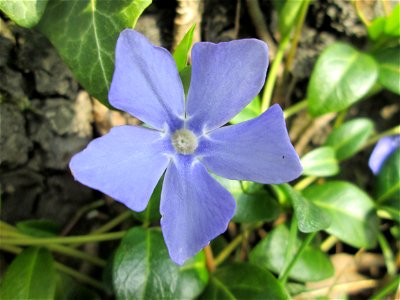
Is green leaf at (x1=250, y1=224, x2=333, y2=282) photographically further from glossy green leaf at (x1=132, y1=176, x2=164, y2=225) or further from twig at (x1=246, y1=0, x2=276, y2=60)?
twig at (x1=246, y1=0, x2=276, y2=60)

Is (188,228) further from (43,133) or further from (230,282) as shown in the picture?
(43,133)

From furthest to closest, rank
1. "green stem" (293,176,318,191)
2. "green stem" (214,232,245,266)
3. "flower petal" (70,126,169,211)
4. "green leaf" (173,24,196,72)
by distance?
"green stem" (293,176,318,191) → "green stem" (214,232,245,266) → "green leaf" (173,24,196,72) → "flower petal" (70,126,169,211)

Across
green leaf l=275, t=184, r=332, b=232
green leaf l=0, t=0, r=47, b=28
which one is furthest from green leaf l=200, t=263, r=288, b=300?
green leaf l=0, t=0, r=47, b=28

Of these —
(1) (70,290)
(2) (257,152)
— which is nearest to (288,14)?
(2) (257,152)

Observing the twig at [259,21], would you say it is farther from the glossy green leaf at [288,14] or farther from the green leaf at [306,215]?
the green leaf at [306,215]

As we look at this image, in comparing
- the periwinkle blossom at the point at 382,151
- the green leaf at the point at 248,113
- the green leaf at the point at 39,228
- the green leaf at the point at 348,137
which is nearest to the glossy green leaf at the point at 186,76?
the green leaf at the point at 248,113

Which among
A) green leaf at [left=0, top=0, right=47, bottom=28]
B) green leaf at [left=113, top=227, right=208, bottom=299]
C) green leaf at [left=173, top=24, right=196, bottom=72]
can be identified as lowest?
green leaf at [left=113, top=227, right=208, bottom=299]
